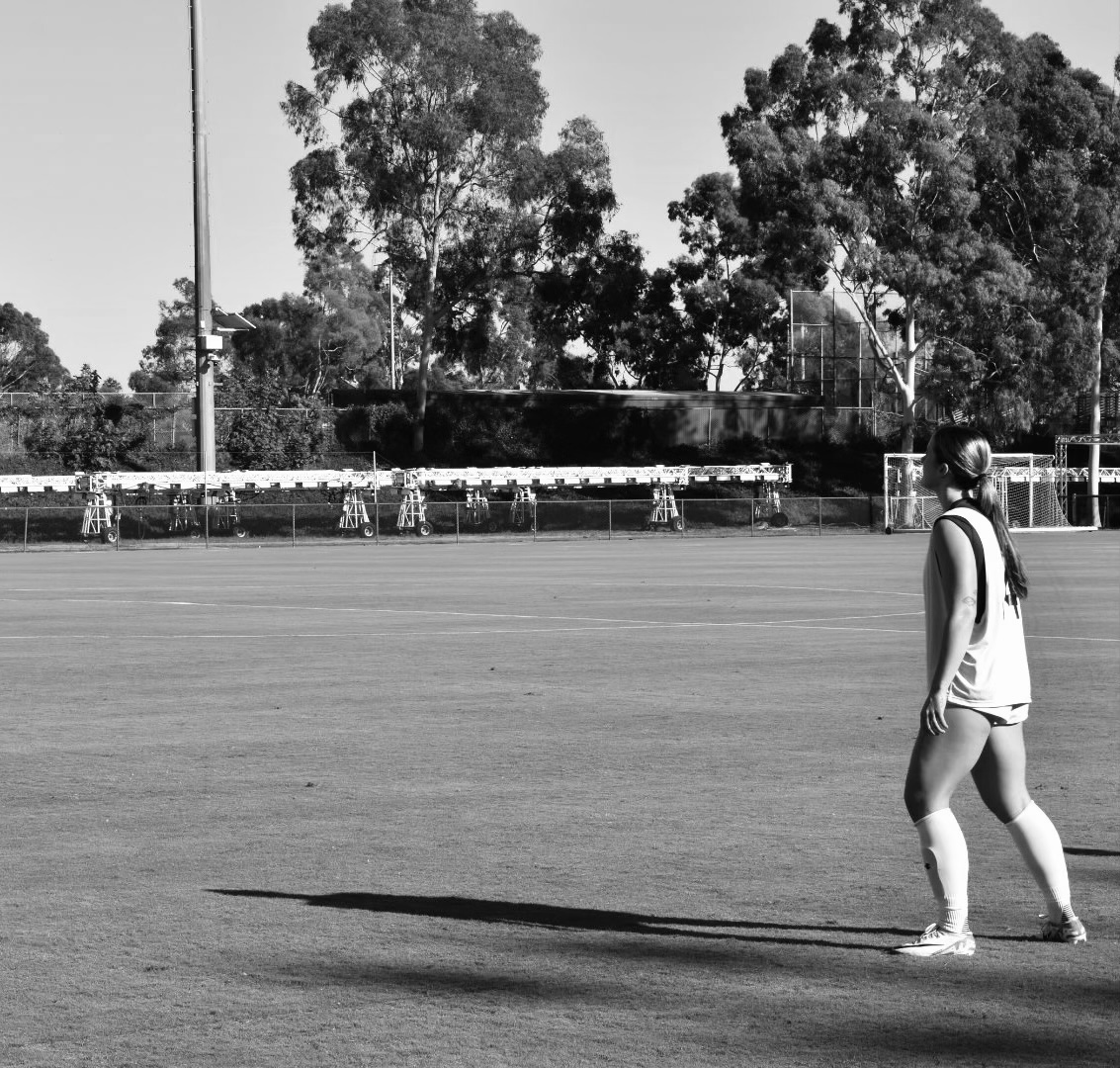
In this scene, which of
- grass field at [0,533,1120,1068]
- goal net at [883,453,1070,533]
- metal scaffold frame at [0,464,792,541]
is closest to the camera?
grass field at [0,533,1120,1068]

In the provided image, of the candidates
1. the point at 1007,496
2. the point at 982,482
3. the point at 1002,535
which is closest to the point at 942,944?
the point at 1002,535

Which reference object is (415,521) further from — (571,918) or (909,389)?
(571,918)

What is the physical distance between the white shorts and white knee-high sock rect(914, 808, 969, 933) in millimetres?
358

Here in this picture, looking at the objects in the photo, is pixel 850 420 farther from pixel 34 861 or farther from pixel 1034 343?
pixel 34 861

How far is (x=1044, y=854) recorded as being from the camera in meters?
6.46

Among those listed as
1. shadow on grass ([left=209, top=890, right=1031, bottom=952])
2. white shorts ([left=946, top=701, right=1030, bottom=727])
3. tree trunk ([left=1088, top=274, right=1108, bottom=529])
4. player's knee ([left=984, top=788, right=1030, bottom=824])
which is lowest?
shadow on grass ([left=209, top=890, right=1031, bottom=952])

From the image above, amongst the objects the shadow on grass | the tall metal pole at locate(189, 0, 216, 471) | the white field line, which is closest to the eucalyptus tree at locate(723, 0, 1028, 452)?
the tall metal pole at locate(189, 0, 216, 471)

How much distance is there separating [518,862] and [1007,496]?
61919 millimetres

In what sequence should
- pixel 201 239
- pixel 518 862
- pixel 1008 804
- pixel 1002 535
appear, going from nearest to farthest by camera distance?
pixel 1002 535 → pixel 1008 804 → pixel 518 862 → pixel 201 239

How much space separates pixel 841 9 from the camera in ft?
227

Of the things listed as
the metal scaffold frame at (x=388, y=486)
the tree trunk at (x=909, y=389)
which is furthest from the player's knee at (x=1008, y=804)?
the tree trunk at (x=909, y=389)

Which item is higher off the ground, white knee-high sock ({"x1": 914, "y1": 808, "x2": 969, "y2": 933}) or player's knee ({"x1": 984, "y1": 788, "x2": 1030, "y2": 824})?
player's knee ({"x1": 984, "y1": 788, "x2": 1030, "y2": 824})

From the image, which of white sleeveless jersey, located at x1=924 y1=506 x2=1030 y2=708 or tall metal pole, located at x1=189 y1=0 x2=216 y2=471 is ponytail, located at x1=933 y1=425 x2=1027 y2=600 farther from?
tall metal pole, located at x1=189 y1=0 x2=216 y2=471

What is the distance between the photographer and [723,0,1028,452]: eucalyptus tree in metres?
65.8
